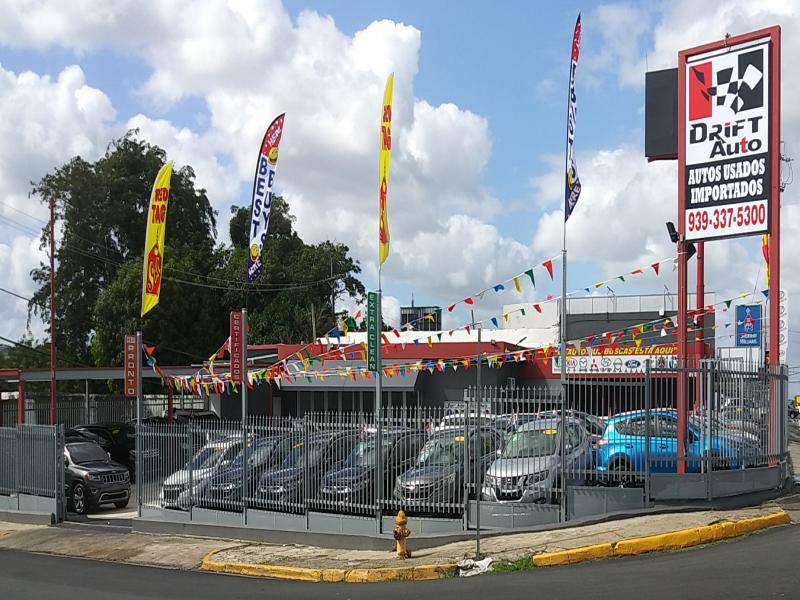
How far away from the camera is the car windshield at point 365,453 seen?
49.5 feet

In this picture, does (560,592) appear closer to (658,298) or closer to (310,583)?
(310,583)

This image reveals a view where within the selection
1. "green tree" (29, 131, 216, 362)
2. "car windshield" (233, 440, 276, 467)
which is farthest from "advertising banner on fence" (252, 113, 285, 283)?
"green tree" (29, 131, 216, 362)

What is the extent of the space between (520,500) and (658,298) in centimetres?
3909

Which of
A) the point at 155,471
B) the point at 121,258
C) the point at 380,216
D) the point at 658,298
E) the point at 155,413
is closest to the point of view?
the point at 155,471

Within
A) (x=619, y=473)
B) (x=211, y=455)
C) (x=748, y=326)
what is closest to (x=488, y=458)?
(x=619, y=473)

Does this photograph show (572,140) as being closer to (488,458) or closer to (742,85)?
(742,85)

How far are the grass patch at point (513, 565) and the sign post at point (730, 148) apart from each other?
496cm

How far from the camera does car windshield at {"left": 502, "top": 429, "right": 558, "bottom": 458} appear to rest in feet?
46.8

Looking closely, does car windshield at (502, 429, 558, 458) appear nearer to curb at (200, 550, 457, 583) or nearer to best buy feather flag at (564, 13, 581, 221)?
curb at (200, 550, 457, 583)

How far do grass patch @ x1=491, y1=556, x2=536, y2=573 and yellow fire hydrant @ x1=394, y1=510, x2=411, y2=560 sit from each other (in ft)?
5.10

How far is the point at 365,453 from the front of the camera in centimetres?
1534

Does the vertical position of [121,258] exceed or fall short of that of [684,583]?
it exceeds it

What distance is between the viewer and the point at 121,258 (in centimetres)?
5653

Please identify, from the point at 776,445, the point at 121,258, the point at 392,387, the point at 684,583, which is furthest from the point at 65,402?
the point at 684,583
